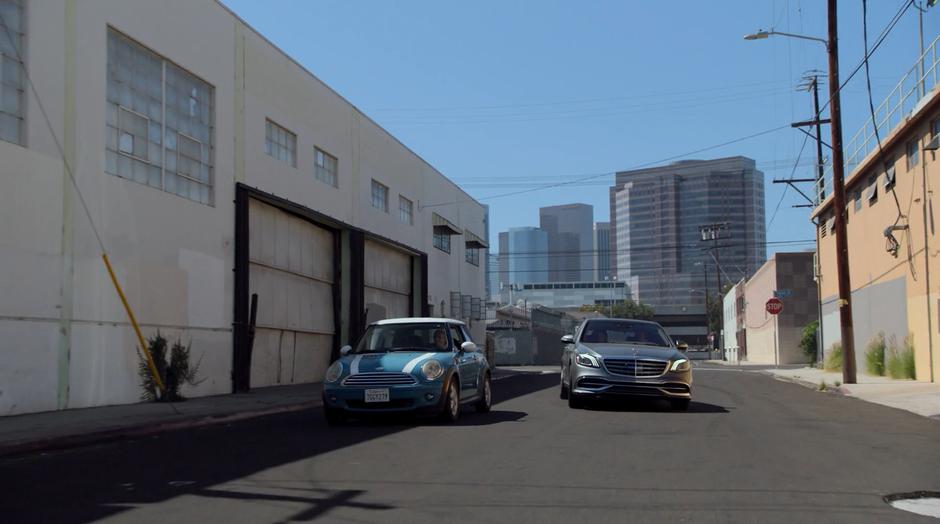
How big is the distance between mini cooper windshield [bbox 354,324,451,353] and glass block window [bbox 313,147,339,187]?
49.2 ft

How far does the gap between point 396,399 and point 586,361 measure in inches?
150

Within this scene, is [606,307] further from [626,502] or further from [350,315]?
[626,502]

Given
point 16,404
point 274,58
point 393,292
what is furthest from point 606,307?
point 16,404

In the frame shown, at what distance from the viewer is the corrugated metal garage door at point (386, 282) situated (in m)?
33.2

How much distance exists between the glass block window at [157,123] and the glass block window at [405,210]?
15886mm

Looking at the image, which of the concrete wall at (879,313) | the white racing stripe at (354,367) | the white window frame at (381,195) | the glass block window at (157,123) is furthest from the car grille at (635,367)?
the white window frame at (381,195)

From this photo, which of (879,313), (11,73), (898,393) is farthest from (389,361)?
(879,313)

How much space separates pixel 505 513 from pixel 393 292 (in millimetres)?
30260

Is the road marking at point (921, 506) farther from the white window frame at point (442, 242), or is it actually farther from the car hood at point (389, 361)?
the white window frame at point (442, 242)

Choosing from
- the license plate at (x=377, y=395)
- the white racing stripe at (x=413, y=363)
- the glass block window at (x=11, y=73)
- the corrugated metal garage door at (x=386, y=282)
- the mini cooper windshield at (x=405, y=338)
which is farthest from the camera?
the corrugated metal garage door at (x=386, y=282)

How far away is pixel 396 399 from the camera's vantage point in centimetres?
1241

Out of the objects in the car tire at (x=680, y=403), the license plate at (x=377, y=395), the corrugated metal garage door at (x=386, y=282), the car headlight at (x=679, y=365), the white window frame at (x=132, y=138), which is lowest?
the car tire at (x=680, y=403)

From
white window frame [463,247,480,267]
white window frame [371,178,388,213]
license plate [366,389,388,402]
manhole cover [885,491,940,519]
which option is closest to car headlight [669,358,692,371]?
license plate [366,389,388,402]

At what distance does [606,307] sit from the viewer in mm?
151750
